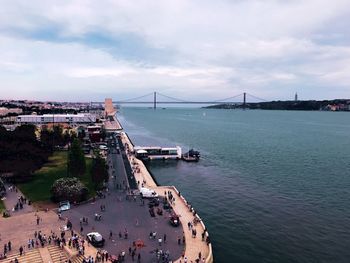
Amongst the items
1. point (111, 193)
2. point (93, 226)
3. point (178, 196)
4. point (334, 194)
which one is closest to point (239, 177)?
point (334, 194)

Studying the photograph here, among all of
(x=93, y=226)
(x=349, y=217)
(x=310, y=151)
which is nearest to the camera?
(x=93, y=226)

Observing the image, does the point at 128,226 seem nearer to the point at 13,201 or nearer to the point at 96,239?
the point at 96,239

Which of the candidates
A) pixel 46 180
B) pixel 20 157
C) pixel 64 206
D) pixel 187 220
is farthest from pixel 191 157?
pixel 64 206

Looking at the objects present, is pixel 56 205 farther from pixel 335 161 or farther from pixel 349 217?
pixel 335 161

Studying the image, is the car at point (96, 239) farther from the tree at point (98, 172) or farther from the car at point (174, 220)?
the tree at point (98, 172)

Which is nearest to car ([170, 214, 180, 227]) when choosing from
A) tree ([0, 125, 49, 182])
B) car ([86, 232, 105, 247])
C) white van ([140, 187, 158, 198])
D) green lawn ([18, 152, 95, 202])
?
car ([86, 232, 105, 247])

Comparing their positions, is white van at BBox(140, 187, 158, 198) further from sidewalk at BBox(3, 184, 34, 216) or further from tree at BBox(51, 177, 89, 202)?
sidewalk at BBox(3, 184, 34, 216)
